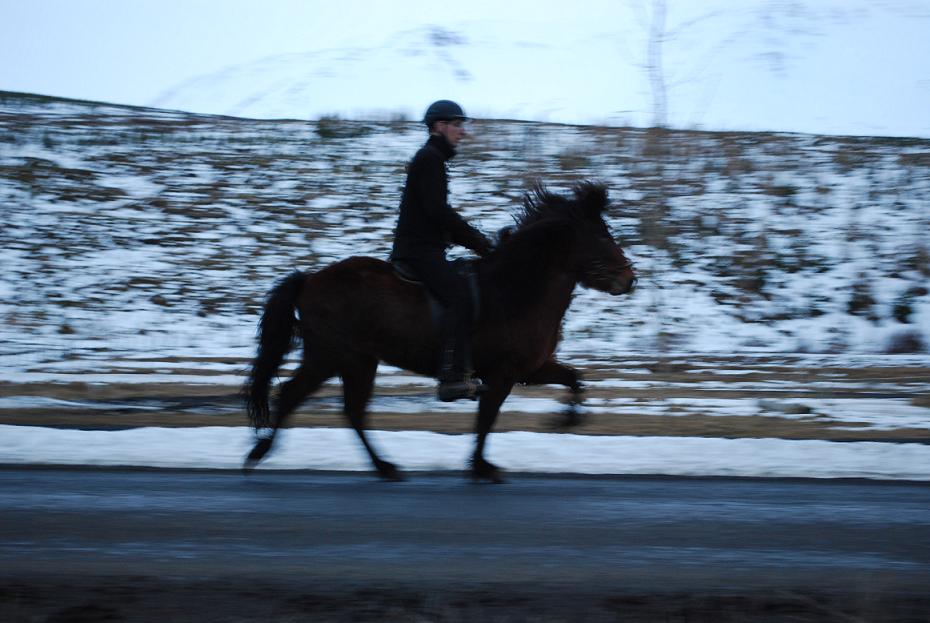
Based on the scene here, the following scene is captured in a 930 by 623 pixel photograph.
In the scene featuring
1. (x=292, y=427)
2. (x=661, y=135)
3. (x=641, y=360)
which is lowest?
(x=641, y=360)

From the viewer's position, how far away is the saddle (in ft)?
24.3

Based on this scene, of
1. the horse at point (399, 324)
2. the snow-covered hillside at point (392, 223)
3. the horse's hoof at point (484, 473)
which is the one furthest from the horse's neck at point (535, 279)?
the snow-covered hillside at point (392, 223)

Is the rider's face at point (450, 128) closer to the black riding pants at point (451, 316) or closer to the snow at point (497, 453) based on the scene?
the black riding pants at point (451, 316)

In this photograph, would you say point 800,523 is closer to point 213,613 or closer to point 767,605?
point 767,605

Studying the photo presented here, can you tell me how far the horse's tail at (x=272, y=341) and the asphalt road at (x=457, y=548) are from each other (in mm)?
617

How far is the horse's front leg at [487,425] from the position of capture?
710 cm

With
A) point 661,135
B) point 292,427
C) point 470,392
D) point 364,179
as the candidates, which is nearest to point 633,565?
point 470,392

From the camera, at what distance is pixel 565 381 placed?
798cm

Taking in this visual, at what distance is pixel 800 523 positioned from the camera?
5.55 meters

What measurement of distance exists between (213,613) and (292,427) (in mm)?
6293

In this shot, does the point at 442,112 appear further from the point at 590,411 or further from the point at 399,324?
the point at 590,411

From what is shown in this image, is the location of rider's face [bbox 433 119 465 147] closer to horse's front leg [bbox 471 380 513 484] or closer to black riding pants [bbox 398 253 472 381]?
black riding pants [bbox 398 253 472 381]

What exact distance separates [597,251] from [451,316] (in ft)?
4.15

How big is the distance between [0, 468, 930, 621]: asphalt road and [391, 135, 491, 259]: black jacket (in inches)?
66.1
